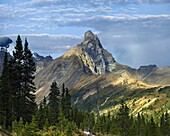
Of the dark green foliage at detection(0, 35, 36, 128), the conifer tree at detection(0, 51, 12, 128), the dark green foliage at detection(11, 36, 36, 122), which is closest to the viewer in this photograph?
the conifer tree at detection(0, 51, 12, 128)

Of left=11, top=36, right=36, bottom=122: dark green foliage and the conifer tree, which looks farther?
left=11, top=36, right=36, bottom=122: dark green foliage

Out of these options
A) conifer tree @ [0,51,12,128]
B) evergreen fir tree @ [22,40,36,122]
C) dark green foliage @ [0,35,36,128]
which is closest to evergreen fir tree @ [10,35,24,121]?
dark green foliage @ [0,35,36,128]

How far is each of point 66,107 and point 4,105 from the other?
5885 cm

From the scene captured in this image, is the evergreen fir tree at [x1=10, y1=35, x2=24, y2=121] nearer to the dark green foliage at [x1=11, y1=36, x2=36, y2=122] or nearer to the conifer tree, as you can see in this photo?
the dark green foliage at [x1=11, y1=36, x2=36, y2=122]

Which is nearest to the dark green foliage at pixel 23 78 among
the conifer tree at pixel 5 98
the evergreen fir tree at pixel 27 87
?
the evergreen fir tree at pixel 27 87

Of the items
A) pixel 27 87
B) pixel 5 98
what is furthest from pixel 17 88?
pixel 5 98

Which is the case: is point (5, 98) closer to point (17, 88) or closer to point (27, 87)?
point (17, 88)

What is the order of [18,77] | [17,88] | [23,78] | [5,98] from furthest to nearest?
[23,78]
[17,88]
[18,77]
[5,98]

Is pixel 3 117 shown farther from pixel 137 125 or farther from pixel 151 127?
pixel 137 125

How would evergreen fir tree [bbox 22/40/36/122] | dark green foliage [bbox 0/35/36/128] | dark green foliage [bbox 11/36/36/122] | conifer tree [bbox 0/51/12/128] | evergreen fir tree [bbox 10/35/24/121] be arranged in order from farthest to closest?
1. evergreen fir tree [bbox 22/40/36/122]
2. dark green foliage [bbox 11/36/36/122]
3. evergreen fir tree [bbox 10/35/24/121]
4. dark green foliage [bbox 0/35/36/128]
5. conifer tree [bbox 0/51/12/128]

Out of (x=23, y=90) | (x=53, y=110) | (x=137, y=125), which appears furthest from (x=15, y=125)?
(x=137, y=125)

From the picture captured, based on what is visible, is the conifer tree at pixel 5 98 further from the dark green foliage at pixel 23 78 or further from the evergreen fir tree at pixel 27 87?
the evergreen fir tree at pixel 27 87

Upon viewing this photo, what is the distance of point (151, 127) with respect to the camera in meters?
168

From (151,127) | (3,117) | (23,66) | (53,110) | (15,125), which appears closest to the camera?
(15,125)
